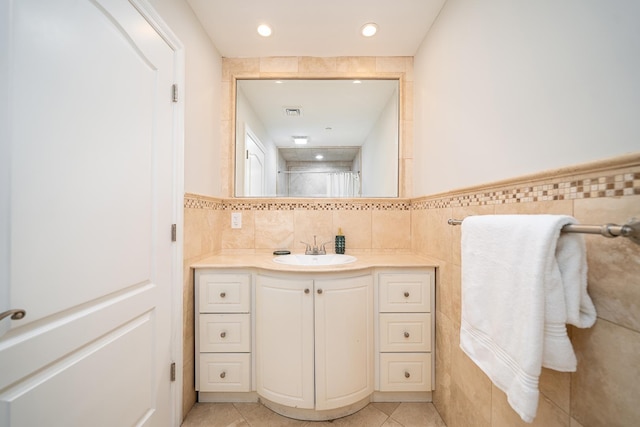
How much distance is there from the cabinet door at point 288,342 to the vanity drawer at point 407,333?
46 centimetres

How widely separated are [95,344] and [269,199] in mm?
1276

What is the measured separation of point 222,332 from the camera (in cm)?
143

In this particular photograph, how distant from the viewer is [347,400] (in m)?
1.33

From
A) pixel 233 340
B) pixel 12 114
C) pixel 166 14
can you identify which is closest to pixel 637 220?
pixel 12 114

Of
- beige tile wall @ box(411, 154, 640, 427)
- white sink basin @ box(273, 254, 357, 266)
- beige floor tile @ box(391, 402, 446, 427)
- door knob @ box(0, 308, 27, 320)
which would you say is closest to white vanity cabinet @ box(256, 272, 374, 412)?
beige floor tile @ box(391, 402, 446, 427)

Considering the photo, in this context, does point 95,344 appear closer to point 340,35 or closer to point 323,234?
point 323,234

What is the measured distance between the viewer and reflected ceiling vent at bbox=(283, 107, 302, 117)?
1971 millimetres

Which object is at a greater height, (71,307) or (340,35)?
(340,35)

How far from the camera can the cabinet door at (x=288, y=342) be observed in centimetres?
132

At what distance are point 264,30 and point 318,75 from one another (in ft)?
1.57

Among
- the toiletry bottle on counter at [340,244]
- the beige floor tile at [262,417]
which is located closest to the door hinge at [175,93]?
the toiletry bottle on counter at [340,244]

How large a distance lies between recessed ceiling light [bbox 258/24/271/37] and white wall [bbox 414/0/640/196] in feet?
3.62

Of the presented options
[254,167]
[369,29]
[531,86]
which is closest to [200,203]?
[254,167]

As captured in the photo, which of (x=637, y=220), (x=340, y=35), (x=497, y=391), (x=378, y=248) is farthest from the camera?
(x=378, y=248)
